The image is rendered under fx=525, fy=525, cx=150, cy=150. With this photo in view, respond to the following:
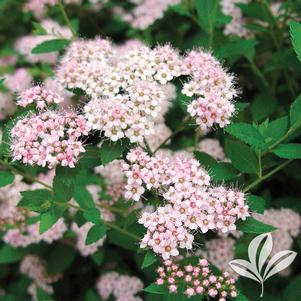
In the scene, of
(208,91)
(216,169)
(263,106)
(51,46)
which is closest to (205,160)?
(216,169)

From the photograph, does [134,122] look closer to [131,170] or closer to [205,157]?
[131,170]

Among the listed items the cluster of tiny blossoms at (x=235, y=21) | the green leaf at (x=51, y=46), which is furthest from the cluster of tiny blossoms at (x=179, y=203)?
the cluster of tiny blossoms at (x=235, y=21)

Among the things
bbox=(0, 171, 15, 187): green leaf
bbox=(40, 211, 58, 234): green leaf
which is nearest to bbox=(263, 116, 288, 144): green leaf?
bbox=(40, 211, 58, 234): green leaf

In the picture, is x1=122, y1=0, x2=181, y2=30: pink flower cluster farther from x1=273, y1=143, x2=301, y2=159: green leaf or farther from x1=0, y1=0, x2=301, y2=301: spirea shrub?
x1=273, y1=143, x2=301, y2=159: green leaf

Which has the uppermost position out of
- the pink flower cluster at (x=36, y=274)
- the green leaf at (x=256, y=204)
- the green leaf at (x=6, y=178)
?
the green leaf at (x=256, y=204)

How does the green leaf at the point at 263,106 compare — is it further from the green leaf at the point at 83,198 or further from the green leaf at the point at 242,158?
the green leaf at the point at 83,198
